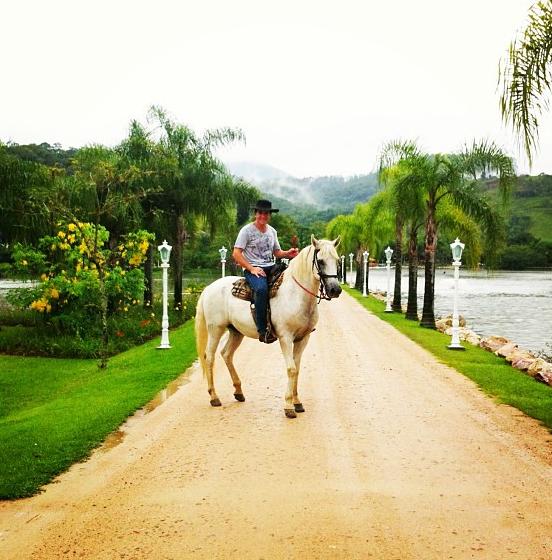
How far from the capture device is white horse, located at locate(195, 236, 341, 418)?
677 cm

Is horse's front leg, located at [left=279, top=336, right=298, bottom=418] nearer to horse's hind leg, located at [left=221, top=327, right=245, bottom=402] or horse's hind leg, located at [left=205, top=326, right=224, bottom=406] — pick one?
horse's hind leg, located at [left=221, top=327, right=245, bottom=402]

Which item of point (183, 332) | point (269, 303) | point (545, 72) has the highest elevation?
point (545, 72)

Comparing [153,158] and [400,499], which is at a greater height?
[153,158]

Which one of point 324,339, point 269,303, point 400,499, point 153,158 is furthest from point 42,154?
point 400,499

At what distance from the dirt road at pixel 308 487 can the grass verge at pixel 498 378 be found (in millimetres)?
546

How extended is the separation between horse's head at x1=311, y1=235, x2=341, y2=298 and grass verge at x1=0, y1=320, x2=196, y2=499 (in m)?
3.39

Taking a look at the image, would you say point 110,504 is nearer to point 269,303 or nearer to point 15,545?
point 15,545

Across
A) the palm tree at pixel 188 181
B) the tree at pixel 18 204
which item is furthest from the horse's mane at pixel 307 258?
the palm tree at pixel 188 181

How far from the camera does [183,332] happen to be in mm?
18406

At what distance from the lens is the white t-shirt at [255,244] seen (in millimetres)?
7496

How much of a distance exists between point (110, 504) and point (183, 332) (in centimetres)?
1378

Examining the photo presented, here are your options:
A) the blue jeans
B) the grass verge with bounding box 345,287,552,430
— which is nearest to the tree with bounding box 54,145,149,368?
the grass verge with bounding box 345,287,552,430

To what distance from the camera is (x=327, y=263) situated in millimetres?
6691

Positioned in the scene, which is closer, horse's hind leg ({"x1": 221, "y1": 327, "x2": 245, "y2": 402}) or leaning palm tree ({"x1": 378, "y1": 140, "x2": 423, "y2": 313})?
horse's hind leg ({"x1": 221, "y1": 327, "x2": 245, "y2": 402})
